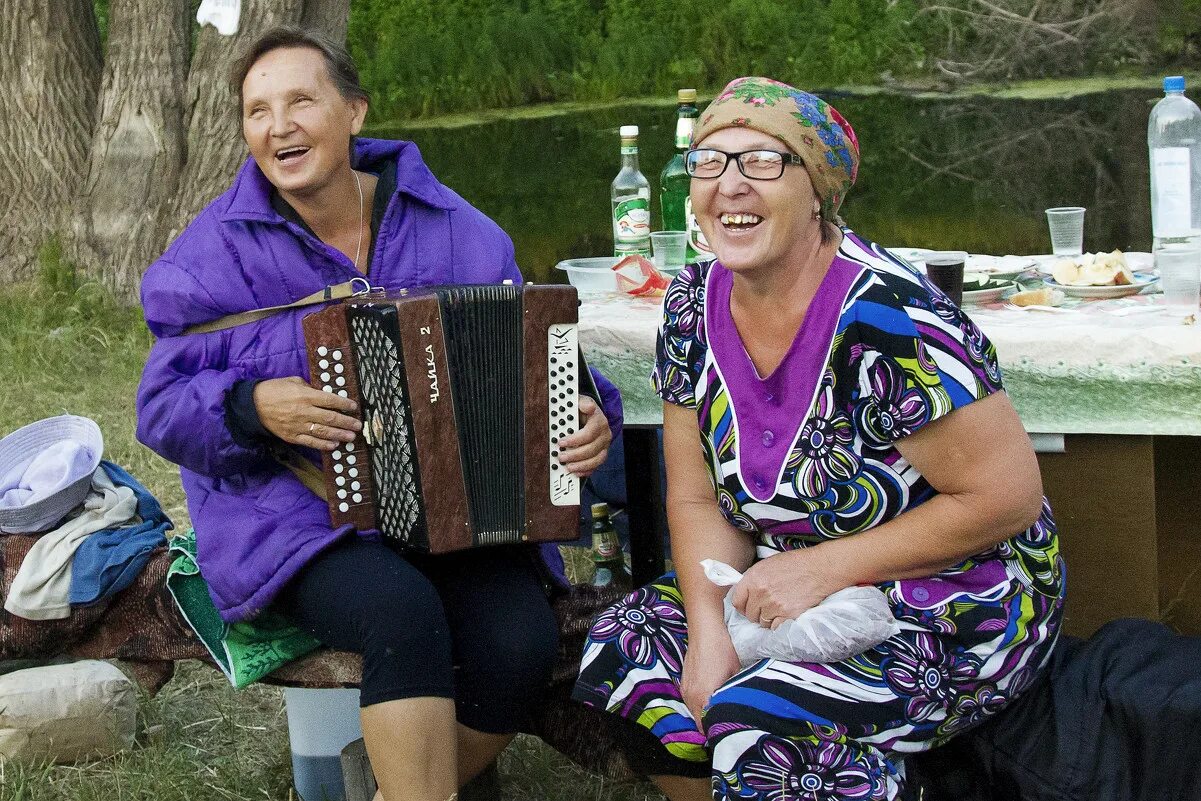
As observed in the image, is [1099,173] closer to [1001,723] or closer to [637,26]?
[637,26]

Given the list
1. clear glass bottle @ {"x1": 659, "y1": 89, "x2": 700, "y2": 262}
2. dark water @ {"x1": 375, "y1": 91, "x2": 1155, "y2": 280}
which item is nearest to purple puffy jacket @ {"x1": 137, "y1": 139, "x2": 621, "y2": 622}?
clear glass bottle @ {"x1": 659, "y1": 89, "x2": 700, "y2": 262}

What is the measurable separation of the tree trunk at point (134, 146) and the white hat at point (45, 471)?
3927 millimetres

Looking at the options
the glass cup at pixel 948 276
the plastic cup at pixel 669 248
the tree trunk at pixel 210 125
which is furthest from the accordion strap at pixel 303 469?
the tree trunk at pixel 210 125

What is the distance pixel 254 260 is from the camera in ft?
8.82

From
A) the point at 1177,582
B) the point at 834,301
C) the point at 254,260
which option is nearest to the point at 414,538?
the point at 254,260

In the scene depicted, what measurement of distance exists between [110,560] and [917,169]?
27.9 feet

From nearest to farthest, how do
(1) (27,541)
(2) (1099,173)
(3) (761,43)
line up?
(1) (27,541)
(2) (1099,173)
(3) (761,43)

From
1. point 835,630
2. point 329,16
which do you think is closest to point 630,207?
point 835,630

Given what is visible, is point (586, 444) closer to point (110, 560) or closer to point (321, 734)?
point (321, 734)

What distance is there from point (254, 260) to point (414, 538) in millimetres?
614

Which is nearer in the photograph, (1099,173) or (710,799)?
(710,799)

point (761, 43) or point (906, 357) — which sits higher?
point (761, 43)

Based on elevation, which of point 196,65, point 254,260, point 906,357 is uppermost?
point 196,65

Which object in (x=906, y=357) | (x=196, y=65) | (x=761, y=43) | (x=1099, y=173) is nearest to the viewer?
(x=906, y=357)
